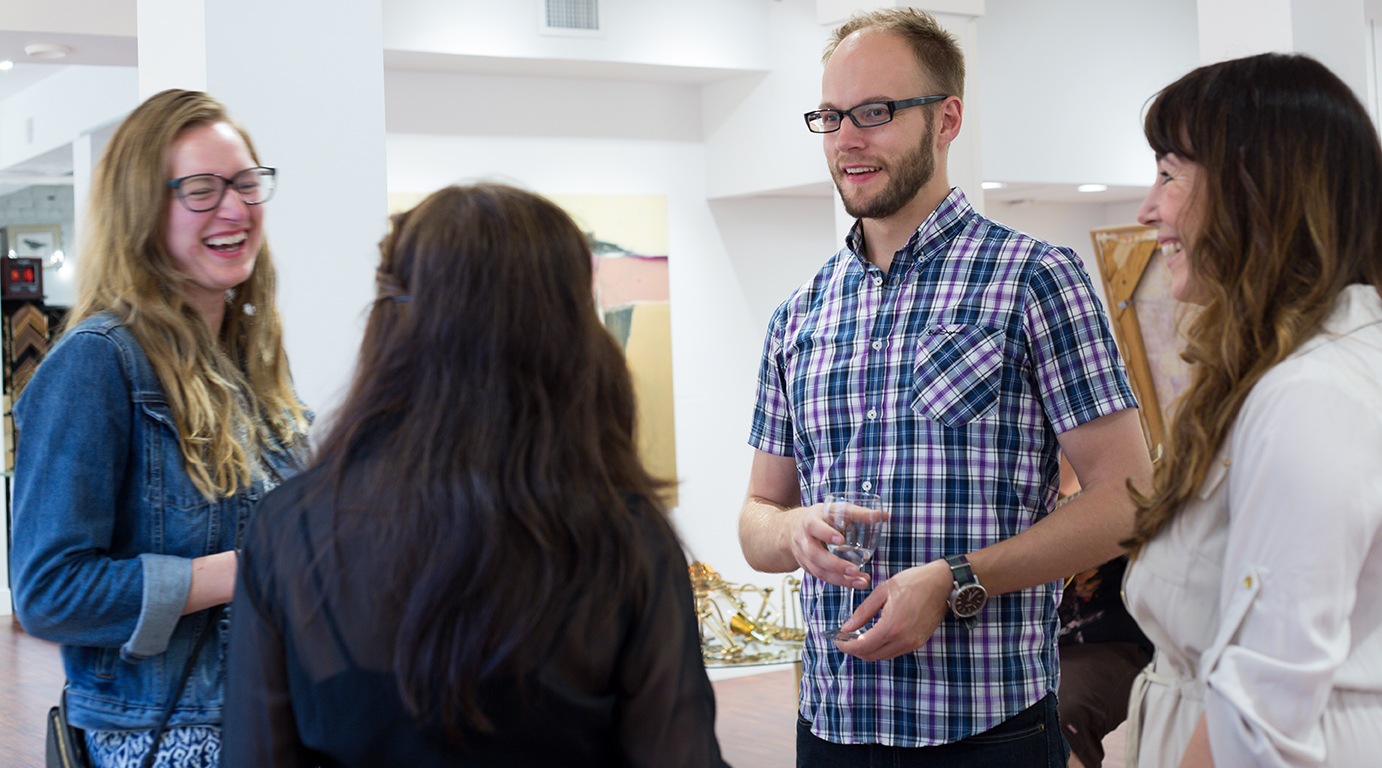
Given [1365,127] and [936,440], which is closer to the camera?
[1365,127]

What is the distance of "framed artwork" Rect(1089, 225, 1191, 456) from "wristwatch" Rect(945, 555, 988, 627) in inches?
75.5

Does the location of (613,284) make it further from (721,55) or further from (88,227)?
(88,227)

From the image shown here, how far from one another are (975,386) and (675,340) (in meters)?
5.43

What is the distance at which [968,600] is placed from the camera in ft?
5.81

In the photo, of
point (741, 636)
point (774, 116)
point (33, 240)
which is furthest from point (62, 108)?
point (741, 636)

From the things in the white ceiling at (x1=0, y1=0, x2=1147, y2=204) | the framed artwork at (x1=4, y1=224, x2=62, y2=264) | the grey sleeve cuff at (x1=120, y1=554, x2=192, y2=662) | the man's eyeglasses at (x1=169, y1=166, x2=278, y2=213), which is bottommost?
the grey sleeve cuff at (x1=120, y1=554, x2=192, y2=662)

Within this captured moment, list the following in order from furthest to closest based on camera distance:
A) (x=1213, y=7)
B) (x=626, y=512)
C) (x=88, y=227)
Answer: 1. (x=1213, y=7)
2. (x=88, y=227)
3. (x=626, y=512)

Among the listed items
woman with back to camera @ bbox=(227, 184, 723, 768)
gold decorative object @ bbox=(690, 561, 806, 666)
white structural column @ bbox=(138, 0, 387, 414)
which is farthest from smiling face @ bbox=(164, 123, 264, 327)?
gold decorative object @ bbox=(690, 561, 806, 666)

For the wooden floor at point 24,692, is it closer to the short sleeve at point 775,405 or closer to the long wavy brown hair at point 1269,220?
the short sleeve at point 775,405

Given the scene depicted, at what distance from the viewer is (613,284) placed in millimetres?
7062

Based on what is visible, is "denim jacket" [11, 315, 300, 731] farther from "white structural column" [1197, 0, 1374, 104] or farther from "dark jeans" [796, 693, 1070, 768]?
"white structural column" [1197, 0, 1374, 104]

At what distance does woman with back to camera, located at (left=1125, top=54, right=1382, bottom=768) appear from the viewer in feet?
3.86

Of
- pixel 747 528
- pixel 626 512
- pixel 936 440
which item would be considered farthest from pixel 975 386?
pixel 626 512

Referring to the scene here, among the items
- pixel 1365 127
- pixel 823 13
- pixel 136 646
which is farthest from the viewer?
pixel 823 13
